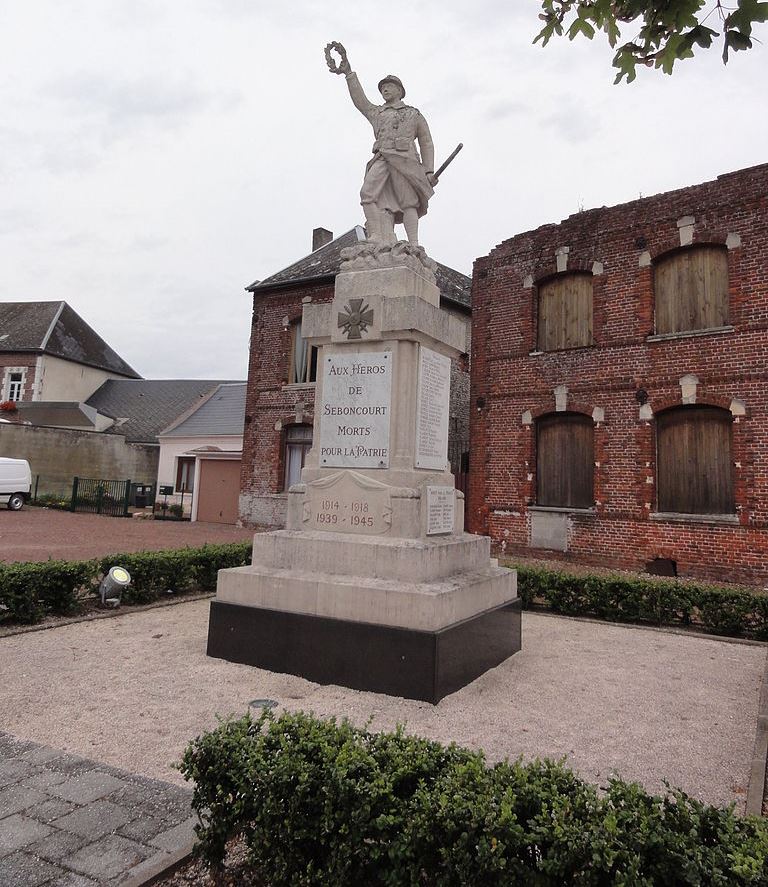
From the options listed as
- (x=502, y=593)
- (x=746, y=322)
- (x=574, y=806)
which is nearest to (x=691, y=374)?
(x=746, y=322)

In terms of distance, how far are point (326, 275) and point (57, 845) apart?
18387mm

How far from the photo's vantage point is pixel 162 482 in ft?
91.9

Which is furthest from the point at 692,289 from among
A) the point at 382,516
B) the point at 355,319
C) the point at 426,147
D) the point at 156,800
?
the point at 156,800

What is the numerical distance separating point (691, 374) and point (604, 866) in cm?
1249

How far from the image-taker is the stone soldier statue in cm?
664

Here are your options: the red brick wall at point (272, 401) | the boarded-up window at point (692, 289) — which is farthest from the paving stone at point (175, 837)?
the red brick wall at point (272, 401)

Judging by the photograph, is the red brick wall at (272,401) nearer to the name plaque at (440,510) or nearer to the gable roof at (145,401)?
the name plaque at (440,510)

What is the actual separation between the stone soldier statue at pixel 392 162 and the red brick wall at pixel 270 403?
12.7 m

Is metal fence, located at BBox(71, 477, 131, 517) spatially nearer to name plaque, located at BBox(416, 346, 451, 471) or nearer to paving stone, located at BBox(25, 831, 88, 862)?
name plaque, located at BBox(416, 346, 451, 471)

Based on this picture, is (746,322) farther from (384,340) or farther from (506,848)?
(506,848)

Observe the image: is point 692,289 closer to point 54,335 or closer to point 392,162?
point 392,162

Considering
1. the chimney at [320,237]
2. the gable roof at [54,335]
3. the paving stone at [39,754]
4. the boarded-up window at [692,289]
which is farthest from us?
the gable roof at [54,335]

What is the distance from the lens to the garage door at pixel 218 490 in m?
23.3

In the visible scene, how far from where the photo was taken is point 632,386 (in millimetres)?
13305
